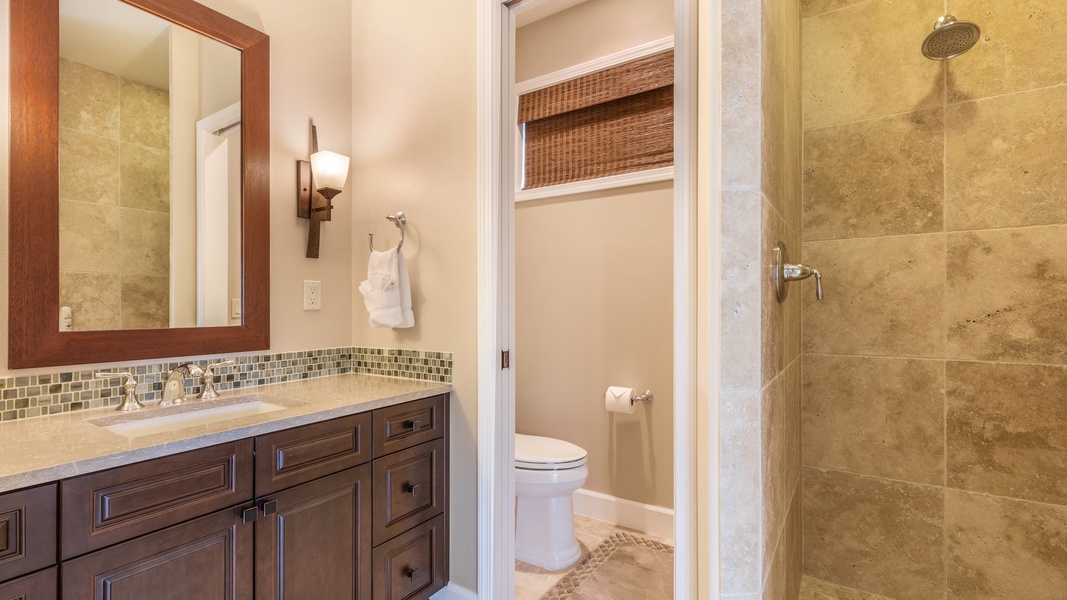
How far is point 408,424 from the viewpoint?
1.63 m

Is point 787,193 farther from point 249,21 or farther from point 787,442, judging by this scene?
point 249,21

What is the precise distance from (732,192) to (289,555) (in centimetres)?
141

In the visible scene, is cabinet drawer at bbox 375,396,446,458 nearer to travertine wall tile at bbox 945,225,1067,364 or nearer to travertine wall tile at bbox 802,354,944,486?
travertine wall tile at bbox 802,354,944,486

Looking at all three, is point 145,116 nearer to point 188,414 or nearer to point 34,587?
point 188,414

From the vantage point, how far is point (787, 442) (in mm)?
1514

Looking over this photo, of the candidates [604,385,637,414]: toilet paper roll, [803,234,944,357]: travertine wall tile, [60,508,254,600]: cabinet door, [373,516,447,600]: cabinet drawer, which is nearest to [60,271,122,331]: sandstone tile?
[60,508,254,600]: cabinet door

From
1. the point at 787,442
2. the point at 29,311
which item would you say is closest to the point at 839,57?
the point at 787,442

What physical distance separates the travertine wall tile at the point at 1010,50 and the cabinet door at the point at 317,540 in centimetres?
232

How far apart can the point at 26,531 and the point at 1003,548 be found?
2.56 meters

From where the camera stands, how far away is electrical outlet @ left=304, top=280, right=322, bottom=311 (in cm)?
191

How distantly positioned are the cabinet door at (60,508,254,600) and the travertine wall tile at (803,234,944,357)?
1.96 metres

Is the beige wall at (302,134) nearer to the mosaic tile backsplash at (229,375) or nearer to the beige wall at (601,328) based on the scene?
the mosaic tile backsplash at (229,375)

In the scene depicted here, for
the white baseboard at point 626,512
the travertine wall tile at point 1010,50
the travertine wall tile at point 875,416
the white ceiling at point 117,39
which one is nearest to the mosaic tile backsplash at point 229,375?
the white ceiling at point 117,39

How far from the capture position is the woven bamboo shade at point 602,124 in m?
2.41
